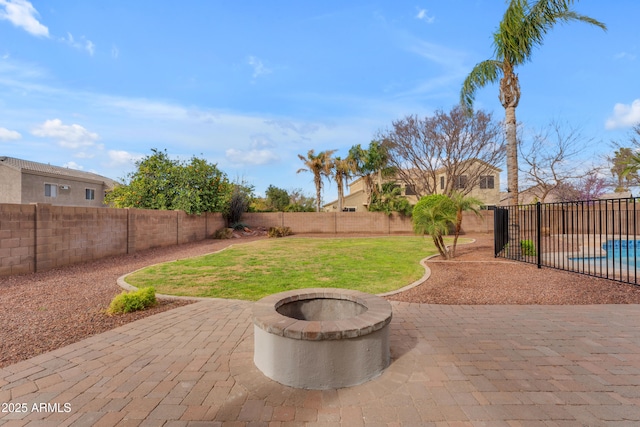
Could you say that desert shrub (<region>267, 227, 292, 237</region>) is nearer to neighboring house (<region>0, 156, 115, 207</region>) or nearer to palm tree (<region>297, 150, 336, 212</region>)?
palm tree (<region>297, 150, 336, 212</region>)

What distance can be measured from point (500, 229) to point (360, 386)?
9.13 meters

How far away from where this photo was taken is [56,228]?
7.99 meters

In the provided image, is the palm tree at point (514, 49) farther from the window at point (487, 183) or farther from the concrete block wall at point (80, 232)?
the window at point (487, 183)

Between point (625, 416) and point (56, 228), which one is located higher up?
point (56, 228)

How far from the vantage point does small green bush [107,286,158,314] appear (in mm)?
Answer: 4609

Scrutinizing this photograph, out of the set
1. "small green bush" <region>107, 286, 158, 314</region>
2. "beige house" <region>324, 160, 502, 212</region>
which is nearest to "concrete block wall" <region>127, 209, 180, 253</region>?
"small green bush" <region>107, 286, 158, 314</region>

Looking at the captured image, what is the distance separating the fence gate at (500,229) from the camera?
9.52m

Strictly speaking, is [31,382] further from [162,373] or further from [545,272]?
[545,272]

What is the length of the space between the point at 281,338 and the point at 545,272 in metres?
7.70

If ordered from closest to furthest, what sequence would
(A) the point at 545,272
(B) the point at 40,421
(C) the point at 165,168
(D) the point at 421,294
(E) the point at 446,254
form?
(B) the point at 40,421 → (D) the point at 421,294 → (A) the point at 545,272 → (E) the point at 446,254 → (C) the point at 165,168

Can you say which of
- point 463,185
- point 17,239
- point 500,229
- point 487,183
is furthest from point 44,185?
point 487,183

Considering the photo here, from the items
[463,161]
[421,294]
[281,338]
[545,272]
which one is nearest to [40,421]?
[281,338]

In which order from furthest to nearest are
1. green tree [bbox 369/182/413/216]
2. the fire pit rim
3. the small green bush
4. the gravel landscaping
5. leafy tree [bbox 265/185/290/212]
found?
leafy tree [bbox 265/185/290/212] → green tree [bbox 369/182/413/216] → the small green bush → the gravel landscaping → the fire pit rim

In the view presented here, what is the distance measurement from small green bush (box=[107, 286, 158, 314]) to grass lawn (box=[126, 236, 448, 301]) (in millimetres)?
883
